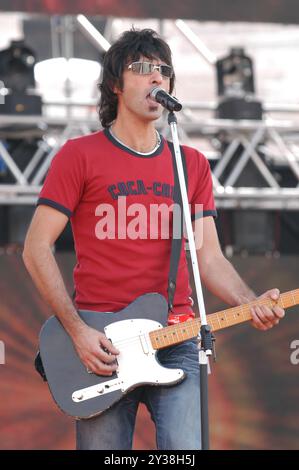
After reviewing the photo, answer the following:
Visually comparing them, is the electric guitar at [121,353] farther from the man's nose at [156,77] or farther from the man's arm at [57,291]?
the man's nose at [156,77]

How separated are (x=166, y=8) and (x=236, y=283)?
2.44m

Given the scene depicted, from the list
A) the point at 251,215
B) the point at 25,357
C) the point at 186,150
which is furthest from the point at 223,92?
the point at 186,150

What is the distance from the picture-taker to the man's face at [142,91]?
374cm

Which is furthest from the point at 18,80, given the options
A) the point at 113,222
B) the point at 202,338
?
the point at 202,338

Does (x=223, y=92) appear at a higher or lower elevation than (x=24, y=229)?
higher

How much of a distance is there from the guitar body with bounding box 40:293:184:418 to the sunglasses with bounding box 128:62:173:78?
2.68 ft

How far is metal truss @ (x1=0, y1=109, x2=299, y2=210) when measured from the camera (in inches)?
270

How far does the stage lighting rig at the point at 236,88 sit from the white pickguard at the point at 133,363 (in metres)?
3.87

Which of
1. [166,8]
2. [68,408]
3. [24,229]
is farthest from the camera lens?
[24,229]

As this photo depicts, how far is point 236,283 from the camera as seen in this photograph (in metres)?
3.86

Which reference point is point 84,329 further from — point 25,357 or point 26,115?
point 26,115

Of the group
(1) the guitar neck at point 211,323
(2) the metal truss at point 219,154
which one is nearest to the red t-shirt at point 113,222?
(1) the guitar neck at point 211,323

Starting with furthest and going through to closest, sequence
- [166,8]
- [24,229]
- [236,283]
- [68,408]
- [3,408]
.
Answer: [24,229] → [3,408] → [166,8] → [236,283] → [68,408]

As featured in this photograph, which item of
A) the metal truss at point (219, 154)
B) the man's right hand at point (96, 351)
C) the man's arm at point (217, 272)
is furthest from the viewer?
the metal truss at point (219, 154)
